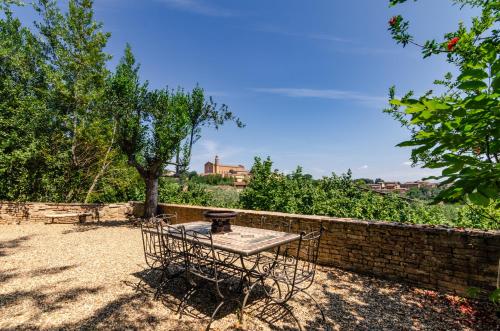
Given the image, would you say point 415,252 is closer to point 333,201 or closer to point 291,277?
point 291,277

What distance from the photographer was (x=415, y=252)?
447cm

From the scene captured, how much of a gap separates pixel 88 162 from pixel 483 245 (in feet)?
51.3

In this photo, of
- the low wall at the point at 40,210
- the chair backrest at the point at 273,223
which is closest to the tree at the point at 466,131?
the chair backrest at the point at 273,223

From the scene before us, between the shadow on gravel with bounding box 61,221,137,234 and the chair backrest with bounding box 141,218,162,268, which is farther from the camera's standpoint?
the shadow on gravel with bounding box 61,221,137,234

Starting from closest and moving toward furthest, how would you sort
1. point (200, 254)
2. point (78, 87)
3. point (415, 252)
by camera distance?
point (200, 254) → point (415, 252) → point (78, 87)

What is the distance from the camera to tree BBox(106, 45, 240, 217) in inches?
382

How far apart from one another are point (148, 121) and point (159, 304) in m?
7.96

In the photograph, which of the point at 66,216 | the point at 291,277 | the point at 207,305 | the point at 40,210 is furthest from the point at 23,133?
the point at 291,277

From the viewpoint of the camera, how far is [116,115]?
1001 cm

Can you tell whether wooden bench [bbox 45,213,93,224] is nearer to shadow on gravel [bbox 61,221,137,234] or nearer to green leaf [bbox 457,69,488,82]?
shadow on gravel [bbox 61,221,137,234]

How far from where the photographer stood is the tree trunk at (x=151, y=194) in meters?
10.4

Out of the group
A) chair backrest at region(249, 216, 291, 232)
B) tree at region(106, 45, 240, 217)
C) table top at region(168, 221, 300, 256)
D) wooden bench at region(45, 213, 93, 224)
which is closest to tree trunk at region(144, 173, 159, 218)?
tree at region(106, 45, 240, 217)

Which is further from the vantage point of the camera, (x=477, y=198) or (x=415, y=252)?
(x=415, y=252)

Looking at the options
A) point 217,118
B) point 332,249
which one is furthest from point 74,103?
point 332,249
